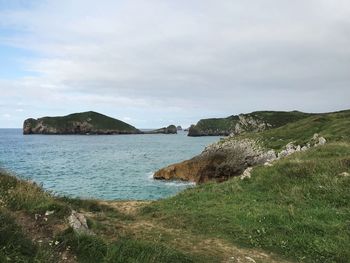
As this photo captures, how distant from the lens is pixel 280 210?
14570 mm

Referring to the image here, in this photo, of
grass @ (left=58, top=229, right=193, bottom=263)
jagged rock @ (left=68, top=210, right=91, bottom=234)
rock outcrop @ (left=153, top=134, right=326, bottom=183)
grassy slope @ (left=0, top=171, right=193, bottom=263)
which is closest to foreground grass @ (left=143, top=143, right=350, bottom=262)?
grass @ (left=58, top=229, right=193, bottom=263)

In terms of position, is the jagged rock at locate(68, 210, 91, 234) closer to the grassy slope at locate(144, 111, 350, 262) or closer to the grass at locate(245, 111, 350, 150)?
the grassy slope at locate(144, 111, 350, 262)

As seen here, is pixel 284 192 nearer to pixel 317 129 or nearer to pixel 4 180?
pixel 4 180

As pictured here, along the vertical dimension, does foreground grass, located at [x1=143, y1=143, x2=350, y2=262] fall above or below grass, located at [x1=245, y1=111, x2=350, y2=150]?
below

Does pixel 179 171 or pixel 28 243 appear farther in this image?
pixel 179 171

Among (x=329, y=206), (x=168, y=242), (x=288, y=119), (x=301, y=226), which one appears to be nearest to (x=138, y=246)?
(x=168, y=242)

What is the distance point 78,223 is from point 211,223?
510 centimetres

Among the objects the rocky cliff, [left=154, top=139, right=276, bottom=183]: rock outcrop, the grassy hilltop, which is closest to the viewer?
the grassy hilltop

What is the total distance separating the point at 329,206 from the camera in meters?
14.7

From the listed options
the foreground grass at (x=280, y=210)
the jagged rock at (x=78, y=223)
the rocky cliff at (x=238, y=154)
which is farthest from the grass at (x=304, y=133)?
the jagged rock at (x=78, y=223)

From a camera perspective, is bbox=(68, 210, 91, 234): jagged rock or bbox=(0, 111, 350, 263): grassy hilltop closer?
bbox=(0, 111, 350, 263): grassy hilltop

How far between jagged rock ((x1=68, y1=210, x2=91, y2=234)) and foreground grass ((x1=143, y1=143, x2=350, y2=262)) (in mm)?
3823

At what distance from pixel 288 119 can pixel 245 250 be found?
14407 centimetres

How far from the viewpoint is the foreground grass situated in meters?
11.8
